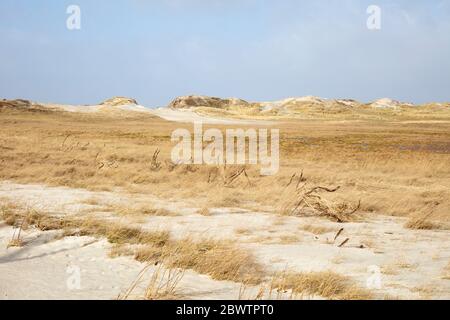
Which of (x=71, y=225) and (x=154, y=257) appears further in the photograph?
(x=71, y=225)

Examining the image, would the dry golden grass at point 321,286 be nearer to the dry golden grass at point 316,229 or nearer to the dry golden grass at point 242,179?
the dry golden grass at point 316,229

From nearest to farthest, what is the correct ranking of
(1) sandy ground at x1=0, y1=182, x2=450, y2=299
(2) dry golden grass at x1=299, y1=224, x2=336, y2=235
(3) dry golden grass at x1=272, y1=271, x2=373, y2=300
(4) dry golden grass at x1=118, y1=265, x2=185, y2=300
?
(4) dry golden grass at x1=118, y1=265, x2=185, y2=300
(3) dry golden grass at x1=272, y1=271, x2=373, y2=300
(1) sandy ground at x1=0, y1=182, x2=450, y2=299
(2) dry golden grass at x1=299, y1=224, x2=336, y2=235

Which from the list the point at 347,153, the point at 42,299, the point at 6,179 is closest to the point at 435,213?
the point at 42,299

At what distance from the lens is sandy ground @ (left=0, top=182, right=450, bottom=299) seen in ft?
18.2

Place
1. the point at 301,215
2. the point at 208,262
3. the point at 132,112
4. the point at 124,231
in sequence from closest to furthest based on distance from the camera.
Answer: the point at 208,262 → the point at 124,231 → the point at 301,215 → the point at 132,112

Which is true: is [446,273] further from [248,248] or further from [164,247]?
[164,247]

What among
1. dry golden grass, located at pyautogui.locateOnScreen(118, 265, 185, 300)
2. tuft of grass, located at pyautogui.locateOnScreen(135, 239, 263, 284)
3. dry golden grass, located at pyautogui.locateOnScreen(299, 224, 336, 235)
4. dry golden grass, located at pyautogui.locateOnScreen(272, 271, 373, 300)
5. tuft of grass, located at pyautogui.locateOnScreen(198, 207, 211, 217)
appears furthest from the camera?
tuft of grass, located at pyautogui.locateOnScreen(198, 207, 211, 217)

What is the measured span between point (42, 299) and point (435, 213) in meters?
9.63

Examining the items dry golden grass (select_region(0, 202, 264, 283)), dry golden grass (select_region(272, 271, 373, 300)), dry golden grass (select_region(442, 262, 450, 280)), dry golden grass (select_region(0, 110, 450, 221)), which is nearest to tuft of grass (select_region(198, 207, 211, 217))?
dry golden grass (select_region(0, 110, 450, 221))

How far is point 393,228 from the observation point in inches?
383

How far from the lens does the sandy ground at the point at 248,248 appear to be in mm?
5547

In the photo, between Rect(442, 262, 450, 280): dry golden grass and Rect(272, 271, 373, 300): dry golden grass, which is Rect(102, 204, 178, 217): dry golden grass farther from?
Rect(442, 262, 450, 280): dry golden grass

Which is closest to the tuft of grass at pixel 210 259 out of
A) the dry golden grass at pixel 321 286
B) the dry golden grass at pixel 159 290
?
the dry golden grass at pixel 321 286
